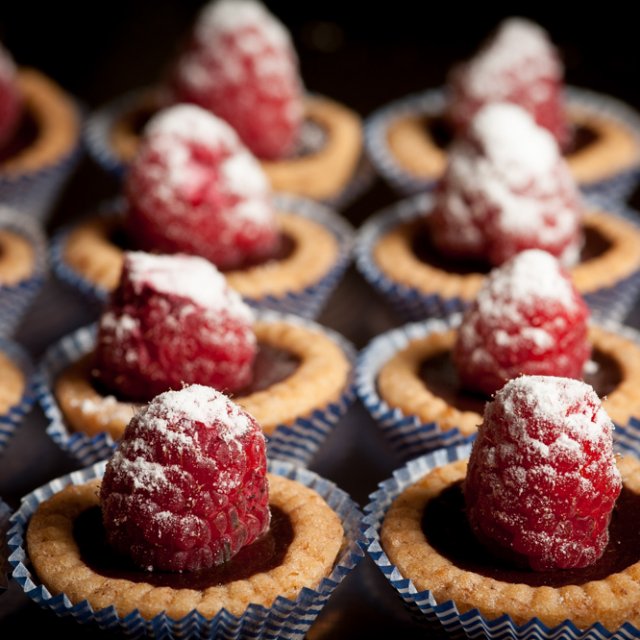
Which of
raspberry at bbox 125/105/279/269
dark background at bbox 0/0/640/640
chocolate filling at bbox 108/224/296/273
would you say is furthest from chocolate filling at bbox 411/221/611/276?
dark background at bbox 0/0/640/640

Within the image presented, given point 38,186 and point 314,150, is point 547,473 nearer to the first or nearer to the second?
point 314,150

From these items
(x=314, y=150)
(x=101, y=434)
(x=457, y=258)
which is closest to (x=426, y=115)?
(x=314, y=150)

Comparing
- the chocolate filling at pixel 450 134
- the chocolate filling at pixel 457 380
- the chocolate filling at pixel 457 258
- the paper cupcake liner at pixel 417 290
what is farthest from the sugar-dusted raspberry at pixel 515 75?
the chocolate filling at pixel 457 380

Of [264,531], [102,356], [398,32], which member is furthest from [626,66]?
[264,531]

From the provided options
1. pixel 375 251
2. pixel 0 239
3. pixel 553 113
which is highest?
pixel 553 113

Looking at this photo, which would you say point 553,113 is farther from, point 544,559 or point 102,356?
point 544,559
